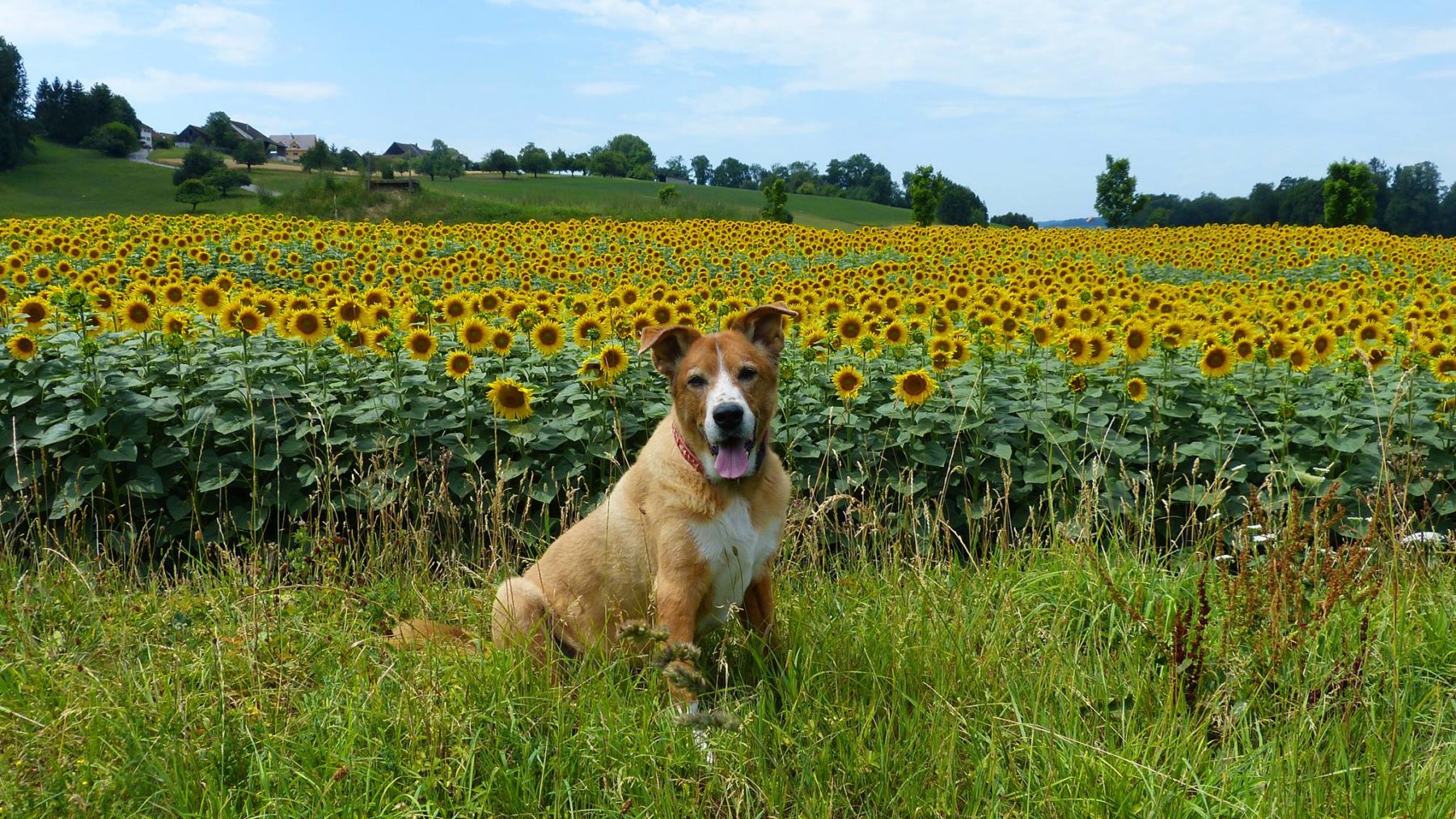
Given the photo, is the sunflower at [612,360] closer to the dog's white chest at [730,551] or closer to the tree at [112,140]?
the dog's white chest at [730,551]

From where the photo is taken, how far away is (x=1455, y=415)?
5480mm

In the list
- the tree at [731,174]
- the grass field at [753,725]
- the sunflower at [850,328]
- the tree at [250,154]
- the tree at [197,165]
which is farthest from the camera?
the tree at [731,174]

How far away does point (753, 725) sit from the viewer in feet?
9.16

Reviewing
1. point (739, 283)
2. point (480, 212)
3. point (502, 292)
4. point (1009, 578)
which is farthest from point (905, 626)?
point (480, 212)

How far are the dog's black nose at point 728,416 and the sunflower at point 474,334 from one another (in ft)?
10.5

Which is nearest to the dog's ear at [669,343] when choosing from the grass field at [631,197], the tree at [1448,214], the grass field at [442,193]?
the grass field at [442,193]

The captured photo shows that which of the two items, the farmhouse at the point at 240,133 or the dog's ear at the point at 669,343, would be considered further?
the farmhouse at the point at 240,133

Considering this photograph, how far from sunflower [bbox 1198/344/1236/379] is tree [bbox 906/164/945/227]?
29768 millimetres

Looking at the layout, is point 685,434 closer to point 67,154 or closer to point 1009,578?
point 1009,578

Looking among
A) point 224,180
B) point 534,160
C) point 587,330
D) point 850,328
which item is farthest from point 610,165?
point 587,330

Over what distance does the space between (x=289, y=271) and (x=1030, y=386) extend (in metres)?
11.3

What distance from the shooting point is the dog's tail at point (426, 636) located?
3.19m

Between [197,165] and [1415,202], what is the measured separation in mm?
82915

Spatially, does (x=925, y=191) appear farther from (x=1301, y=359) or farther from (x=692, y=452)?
(x=692, y=452)
